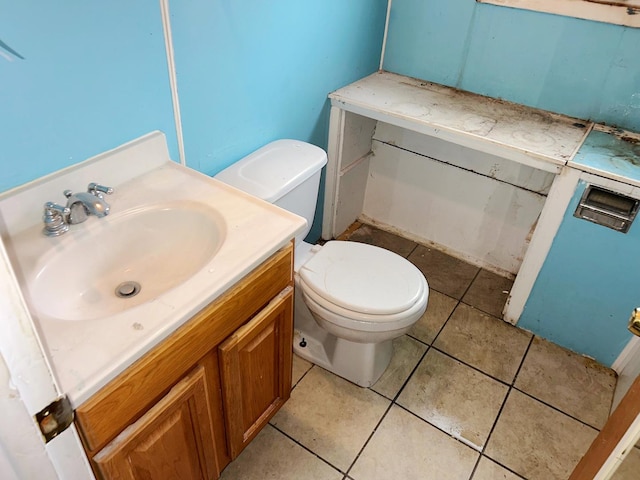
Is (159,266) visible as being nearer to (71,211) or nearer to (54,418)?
(71,211)

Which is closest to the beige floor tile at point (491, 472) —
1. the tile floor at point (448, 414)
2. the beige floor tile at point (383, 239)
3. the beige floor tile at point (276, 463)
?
the tile floor at point (448, 414)

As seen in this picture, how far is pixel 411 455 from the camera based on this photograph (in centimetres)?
153

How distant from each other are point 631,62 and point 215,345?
1665 millimetres

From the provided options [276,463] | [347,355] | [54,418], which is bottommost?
[276,463]

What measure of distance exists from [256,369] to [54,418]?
752 mm

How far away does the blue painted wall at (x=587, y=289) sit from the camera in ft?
5.27

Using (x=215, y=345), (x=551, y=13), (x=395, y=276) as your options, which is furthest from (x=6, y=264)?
(x=551, y=13)

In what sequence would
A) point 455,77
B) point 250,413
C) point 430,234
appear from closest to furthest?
point 250,413, point 455,77, point 430,234

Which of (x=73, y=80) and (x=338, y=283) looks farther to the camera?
(x=338, y=283)

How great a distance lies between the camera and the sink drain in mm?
1092

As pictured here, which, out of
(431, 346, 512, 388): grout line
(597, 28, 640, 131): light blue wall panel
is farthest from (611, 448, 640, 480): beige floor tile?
(597, 28, 640, 131): light blue wall panel

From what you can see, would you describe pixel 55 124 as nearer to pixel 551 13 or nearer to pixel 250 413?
pixel 250 413

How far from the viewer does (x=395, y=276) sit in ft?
5.14

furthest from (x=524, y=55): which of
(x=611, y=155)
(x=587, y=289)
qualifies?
(x=587, y=289)
